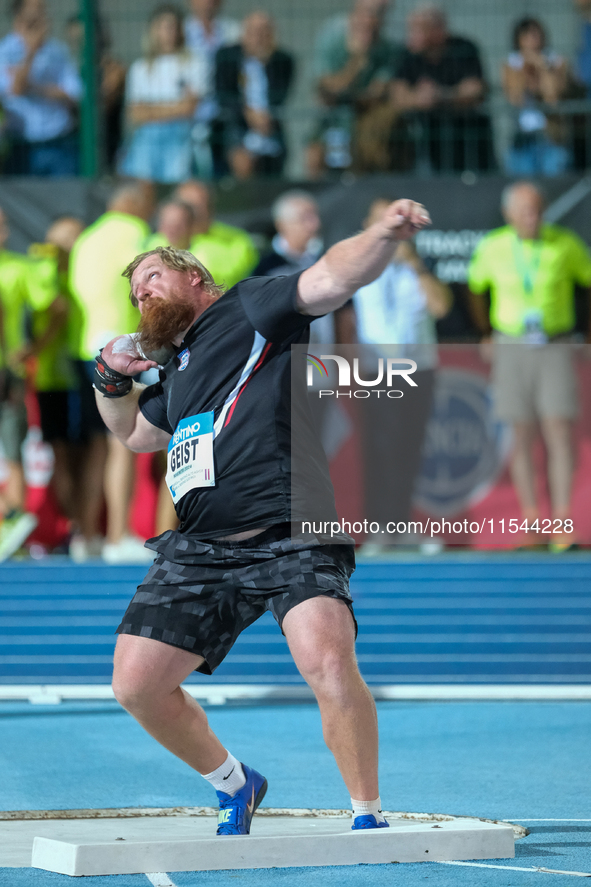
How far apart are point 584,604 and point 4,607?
3621 millimetres

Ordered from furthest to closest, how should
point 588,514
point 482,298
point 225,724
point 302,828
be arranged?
point 482,298 < point 588,514 < point 225,724 < point 302,828

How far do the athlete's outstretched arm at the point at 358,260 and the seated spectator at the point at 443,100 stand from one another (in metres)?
6.16

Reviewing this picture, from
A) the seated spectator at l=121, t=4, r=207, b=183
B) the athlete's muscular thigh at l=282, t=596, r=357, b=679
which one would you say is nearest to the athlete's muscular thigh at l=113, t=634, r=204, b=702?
the athlete's muscular thigh at l=282, t=596, r=357, b=679

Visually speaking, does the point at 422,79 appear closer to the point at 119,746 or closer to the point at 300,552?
the point at 119,746

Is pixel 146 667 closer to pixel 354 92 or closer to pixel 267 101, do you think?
pixel 267 101

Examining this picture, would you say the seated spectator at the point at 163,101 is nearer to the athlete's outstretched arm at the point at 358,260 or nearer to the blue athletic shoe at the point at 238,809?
the athlete's outstretched arm at the point at 358,260

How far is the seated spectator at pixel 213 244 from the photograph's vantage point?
8.36 m

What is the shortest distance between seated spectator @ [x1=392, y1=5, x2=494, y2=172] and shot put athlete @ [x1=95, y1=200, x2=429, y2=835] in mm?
5871

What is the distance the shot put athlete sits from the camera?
134 inches

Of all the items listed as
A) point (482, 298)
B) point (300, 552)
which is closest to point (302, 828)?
point (300, 552)

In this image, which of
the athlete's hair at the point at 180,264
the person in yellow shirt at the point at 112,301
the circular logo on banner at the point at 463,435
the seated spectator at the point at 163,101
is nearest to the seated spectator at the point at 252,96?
the seated spectator at the point at 163,101

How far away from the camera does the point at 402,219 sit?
311 cm

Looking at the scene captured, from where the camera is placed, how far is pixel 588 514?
7.99 m

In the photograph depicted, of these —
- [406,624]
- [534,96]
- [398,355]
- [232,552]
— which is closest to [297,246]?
[398,355]
